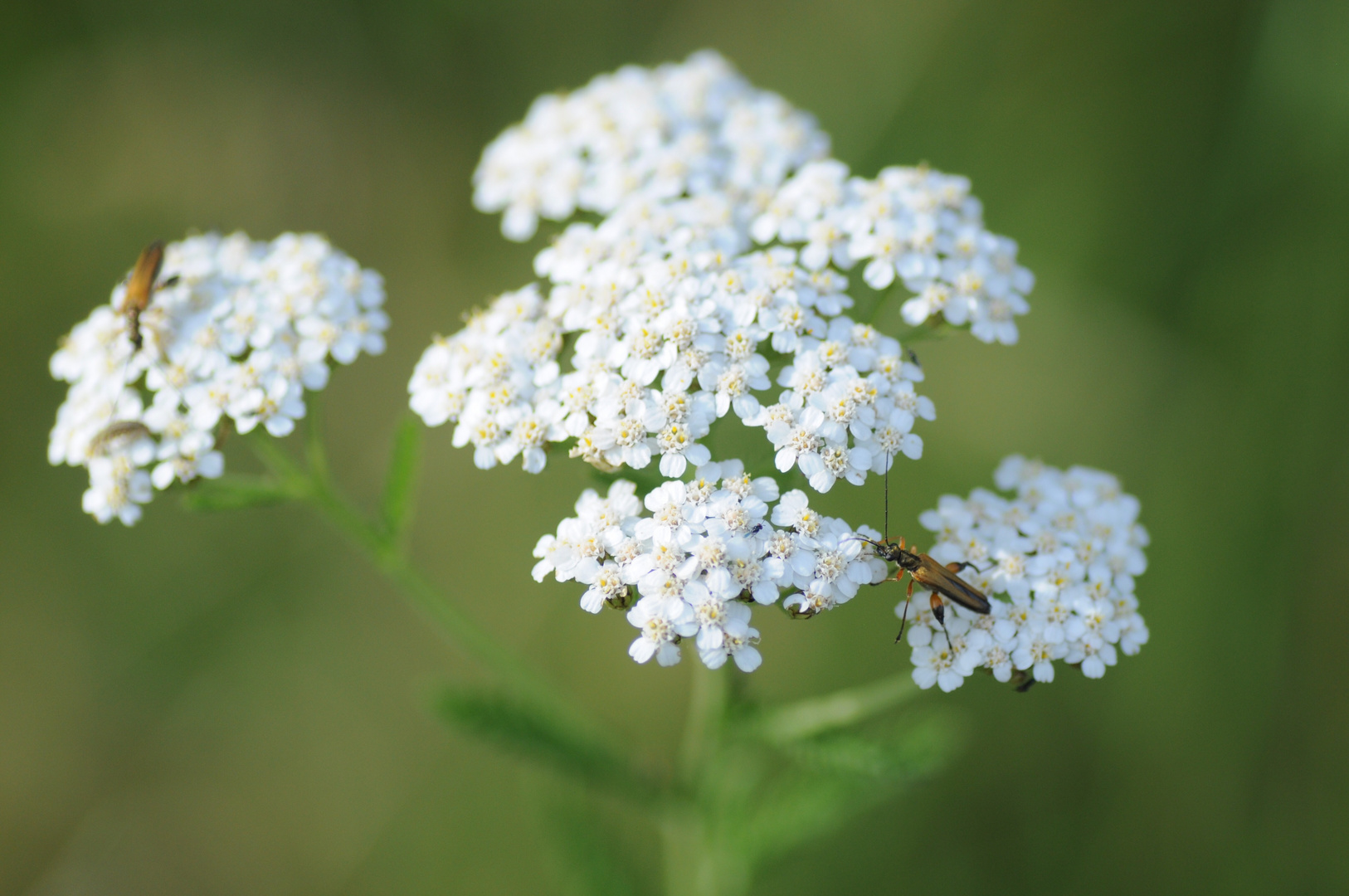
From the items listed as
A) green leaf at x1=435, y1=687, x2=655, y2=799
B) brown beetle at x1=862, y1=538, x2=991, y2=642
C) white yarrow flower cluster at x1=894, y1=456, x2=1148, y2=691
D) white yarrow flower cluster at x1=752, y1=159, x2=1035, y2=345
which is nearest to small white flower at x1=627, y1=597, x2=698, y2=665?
brown beetle at x1=862, y1=538, x2=991, y2=642

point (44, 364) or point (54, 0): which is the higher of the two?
point (54, 0)

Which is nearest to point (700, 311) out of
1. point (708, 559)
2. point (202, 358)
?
point (708, 559)

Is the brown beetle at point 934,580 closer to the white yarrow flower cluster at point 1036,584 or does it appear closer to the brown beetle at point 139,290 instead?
the white yarrow flower cluster at point 1036,584

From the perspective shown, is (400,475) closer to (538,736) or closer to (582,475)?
(538,736)

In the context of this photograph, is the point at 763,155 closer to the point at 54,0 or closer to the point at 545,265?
the point at 545,265

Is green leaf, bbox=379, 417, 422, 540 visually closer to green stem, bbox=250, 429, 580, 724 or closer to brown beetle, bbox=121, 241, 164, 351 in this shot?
green stem, bbox=250, 429, 580, 724

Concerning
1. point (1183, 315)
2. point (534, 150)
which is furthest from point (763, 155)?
point (1183, 315)
